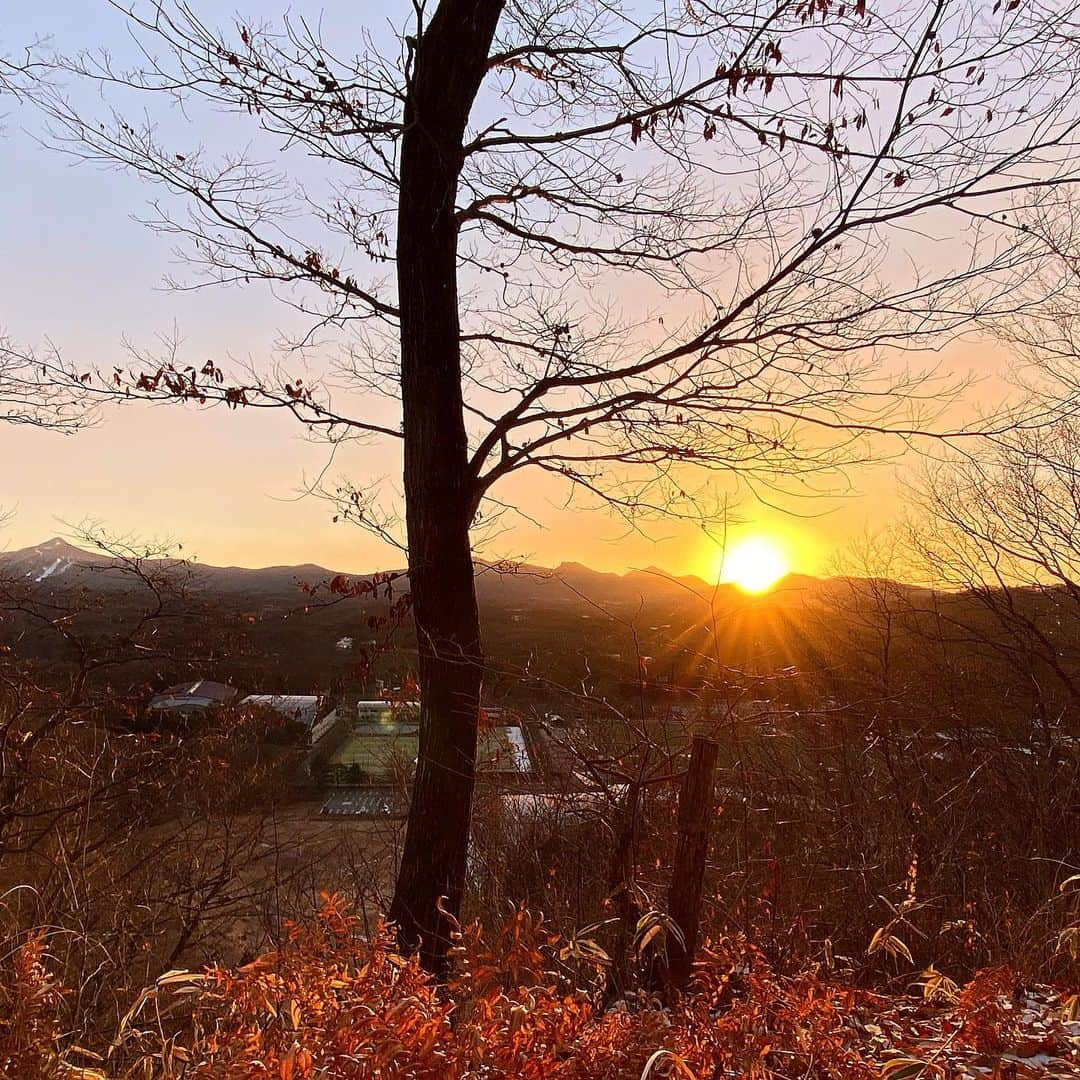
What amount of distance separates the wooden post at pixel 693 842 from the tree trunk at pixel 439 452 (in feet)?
4.92

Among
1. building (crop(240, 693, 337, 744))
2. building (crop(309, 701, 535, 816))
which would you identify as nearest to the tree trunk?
building (crop(309, 701, 535, 816))

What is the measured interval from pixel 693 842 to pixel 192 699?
9.87 m

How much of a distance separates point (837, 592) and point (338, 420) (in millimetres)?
6496

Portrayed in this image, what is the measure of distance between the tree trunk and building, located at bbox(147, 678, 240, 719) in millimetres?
6657

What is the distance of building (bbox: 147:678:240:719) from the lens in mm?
9742

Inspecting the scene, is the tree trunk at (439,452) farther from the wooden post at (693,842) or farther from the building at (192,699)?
the building at (192,699)

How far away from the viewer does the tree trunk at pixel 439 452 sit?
A: 12.7 ft

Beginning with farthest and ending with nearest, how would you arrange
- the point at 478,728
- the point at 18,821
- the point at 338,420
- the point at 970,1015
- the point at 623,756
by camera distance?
the point at 18,821
the point at 338,420
the point at 478,728
the point at 623,756
the point at 970,1015

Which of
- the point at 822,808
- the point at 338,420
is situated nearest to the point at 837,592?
the point at 822,808

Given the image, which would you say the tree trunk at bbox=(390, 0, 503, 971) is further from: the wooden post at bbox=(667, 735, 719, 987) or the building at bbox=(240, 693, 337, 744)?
the building at bbox=(240, 693, 337, 744)

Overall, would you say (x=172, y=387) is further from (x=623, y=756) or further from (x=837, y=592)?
(x=837, y=592)

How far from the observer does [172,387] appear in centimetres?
419

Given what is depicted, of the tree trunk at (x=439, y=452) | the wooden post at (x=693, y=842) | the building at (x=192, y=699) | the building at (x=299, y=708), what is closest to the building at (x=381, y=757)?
the building at (x=299, y=708)

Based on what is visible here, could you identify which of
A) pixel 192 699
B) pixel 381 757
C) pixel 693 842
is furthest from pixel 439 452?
pixel 192 699
